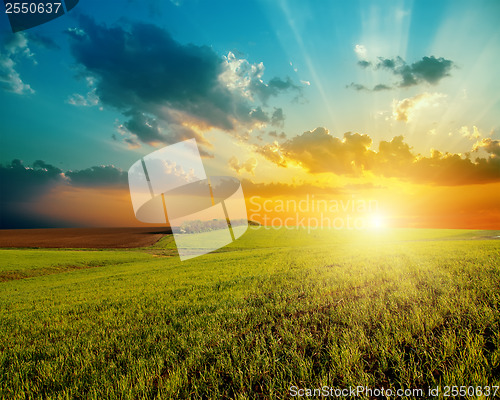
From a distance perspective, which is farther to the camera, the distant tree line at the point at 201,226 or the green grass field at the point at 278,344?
A: the distant tree line at the point at 201,226

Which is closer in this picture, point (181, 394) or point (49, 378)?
point (181, 394)

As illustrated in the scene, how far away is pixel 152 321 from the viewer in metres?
6.53

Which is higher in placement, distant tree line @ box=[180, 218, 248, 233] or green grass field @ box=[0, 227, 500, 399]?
green grass field @ box=[0, 227, 500, 399]

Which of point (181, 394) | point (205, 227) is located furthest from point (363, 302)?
point (205, 227)

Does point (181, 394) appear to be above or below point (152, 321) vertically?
above

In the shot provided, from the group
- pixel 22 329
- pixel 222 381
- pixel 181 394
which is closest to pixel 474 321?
pixel 222 381

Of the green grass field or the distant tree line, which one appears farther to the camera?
the distant tree line

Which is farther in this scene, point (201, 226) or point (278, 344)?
point (201, 226)

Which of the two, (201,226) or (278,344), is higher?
(278,344)

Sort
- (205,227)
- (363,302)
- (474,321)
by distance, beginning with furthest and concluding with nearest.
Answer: (205,227), (363,302), (474,321)

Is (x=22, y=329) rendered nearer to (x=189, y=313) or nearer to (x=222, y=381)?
(x=189, y=313)

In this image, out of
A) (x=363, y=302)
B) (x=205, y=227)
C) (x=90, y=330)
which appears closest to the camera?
(x=363, y=302)

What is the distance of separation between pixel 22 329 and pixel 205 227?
104 metres

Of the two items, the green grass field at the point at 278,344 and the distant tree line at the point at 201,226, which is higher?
the green grass field at the point at 278,344
